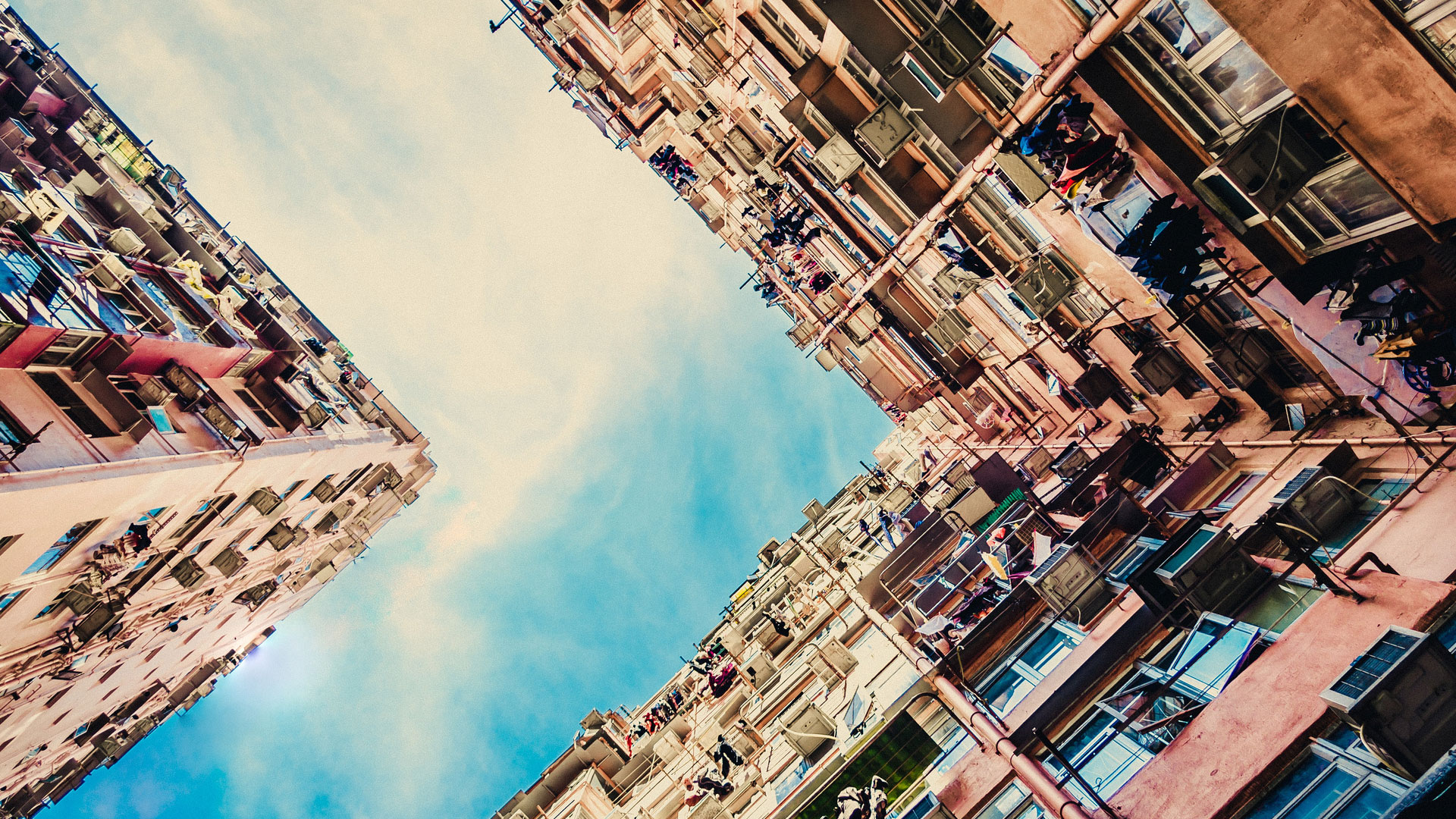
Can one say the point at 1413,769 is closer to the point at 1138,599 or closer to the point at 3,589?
the point at 1138,599

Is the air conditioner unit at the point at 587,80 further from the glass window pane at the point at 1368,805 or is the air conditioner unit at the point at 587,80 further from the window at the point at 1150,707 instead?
the glass window pane at the point at 1368,805

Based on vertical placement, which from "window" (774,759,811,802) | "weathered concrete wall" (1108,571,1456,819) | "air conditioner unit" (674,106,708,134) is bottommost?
"weathered concrete wall" (1108,571,1456,819)

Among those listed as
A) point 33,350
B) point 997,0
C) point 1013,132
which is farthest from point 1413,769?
point 33,350

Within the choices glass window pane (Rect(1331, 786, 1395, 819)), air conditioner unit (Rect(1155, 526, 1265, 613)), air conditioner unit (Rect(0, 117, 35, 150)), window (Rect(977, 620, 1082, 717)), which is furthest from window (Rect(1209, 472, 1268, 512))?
air conditioner unit (Rect(0, 117, 35, 150))

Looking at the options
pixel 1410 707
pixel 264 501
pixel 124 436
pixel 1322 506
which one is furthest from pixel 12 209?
pixel 1322 506

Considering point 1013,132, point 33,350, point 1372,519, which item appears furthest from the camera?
point 33,350

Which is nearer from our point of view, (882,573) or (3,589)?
(3,589)

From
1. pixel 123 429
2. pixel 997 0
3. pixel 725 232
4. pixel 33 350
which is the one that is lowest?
pixel 997 0

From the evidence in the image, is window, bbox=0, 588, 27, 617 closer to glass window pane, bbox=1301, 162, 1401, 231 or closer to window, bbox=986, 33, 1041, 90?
window, bbox=986, 33, 1041, 90
